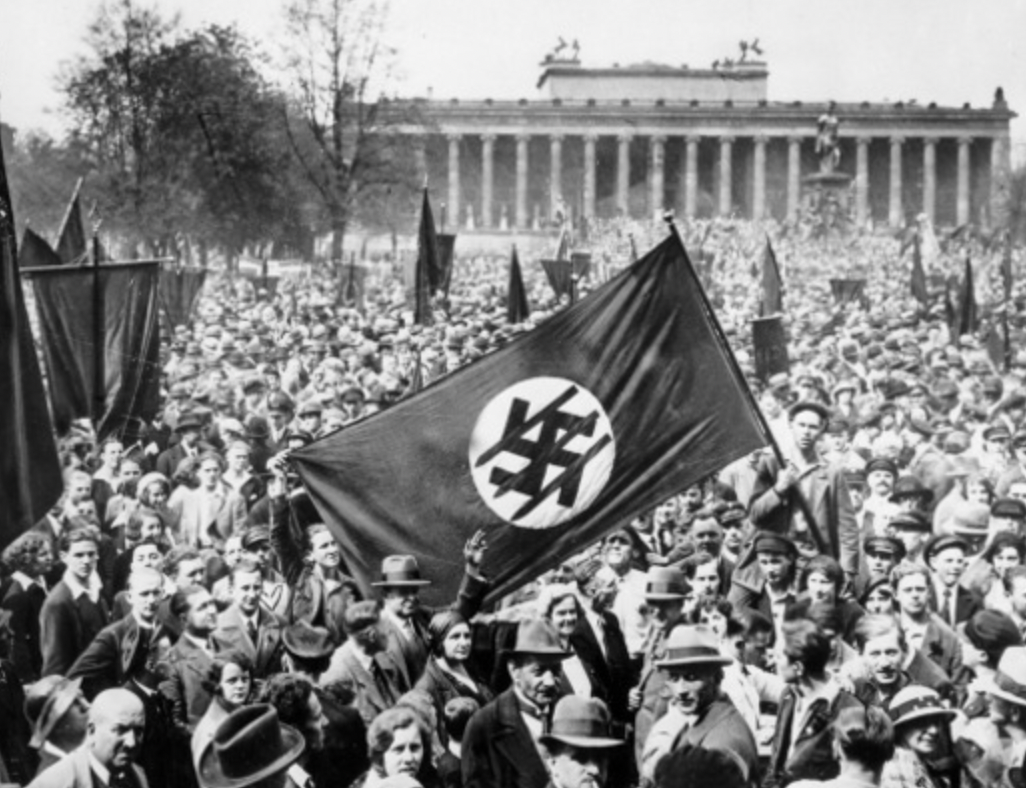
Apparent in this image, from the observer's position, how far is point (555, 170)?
88625 millimetres

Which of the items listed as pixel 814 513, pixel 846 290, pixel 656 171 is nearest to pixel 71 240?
pixel 814 513

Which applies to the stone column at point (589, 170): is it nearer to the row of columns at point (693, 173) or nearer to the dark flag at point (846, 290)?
the row of columns at point (693, 173)

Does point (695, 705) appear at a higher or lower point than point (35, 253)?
lower

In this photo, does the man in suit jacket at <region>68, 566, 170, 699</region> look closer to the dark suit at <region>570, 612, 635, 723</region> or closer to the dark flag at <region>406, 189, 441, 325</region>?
the dark suit at <region>570, 612, 635, 723</region>

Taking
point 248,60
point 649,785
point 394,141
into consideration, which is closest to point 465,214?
point 394,141

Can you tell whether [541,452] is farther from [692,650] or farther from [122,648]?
[122,648]

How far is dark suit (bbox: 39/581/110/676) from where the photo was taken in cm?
805

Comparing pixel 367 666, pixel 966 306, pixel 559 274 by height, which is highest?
pixel 559 274

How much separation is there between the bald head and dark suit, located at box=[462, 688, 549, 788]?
121cm

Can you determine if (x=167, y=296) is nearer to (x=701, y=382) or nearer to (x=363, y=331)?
(x=363, y=331)

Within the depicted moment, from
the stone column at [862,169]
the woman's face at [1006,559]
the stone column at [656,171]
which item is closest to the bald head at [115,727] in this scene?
the woman's face at [1006,559]

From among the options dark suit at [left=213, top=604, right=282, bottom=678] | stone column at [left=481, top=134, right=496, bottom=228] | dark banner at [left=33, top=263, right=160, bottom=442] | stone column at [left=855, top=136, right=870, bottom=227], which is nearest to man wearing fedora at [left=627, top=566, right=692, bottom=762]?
dark suit at [left=213, top=604, right=282, bottom=678]

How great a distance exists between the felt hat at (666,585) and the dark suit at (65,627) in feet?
8.38

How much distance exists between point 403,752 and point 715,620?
8.64ft
